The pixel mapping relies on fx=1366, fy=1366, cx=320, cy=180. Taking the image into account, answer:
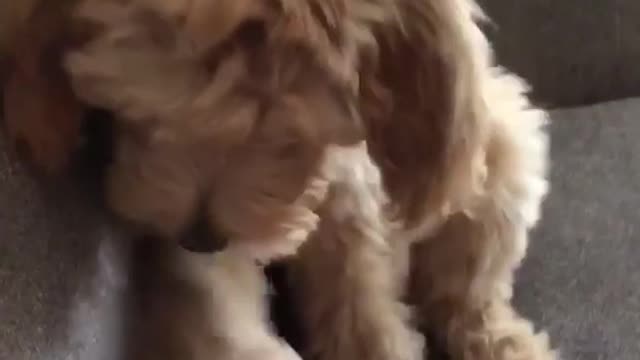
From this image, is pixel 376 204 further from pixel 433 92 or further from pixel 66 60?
pixel 66 60

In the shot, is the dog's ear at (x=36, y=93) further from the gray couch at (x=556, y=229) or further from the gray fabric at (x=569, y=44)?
the gray fabric at (x=569, y=44)

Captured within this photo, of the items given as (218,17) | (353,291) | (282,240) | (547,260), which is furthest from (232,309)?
(547,260)

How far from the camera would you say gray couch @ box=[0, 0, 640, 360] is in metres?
0.88

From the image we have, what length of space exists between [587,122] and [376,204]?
0.55 meters

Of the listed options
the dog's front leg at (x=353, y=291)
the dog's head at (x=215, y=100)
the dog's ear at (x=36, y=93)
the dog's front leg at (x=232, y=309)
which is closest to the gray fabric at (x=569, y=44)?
the dog's front leg at (x=353, y=291)

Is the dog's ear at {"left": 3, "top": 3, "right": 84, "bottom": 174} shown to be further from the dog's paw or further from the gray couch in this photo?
the dog's paw

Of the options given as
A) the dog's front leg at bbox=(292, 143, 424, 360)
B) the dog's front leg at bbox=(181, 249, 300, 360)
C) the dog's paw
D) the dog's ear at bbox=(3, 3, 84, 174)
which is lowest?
the dog's front leg at bbox=(292, 143, 424, 360)

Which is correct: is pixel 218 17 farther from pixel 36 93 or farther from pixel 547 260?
pixel 547 260

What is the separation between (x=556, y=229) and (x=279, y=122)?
708mm

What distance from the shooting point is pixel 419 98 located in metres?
1.03

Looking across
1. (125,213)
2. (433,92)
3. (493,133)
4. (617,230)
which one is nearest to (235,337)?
(125,213)

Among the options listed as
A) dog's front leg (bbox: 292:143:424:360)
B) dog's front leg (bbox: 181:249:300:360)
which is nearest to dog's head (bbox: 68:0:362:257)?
dog's front leg (bbox: 181:249:300:360)

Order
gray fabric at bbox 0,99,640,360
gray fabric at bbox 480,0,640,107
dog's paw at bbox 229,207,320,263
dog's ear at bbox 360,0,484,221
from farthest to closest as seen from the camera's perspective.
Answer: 1. gray fabric at bbox 480,0,640,107
2. dog's paw at bbox 229,207,320,263
3. dog's ear at bbox 360,0,484,221
4. gray fabric at bbox 0,99,640,360

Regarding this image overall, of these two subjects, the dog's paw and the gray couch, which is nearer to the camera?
the gray couch
